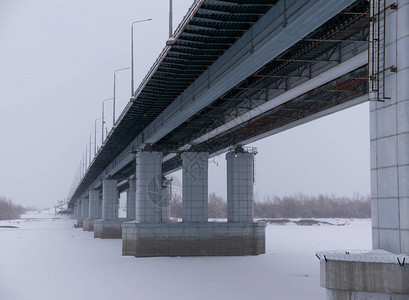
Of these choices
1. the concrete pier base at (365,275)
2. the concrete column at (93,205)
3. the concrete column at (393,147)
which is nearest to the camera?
the concrete pier base at (365,275)

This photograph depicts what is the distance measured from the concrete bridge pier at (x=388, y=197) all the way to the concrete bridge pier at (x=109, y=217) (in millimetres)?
67454

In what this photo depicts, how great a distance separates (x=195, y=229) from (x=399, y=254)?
34.5 meters

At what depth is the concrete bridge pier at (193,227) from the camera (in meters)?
47.1

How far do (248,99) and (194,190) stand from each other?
53.9ft

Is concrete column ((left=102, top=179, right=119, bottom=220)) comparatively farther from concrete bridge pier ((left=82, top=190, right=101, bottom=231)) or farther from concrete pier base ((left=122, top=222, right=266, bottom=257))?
concrete pier base ((left=122, top=222, right=266, bottom=257))

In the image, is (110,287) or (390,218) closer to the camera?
(390,218)

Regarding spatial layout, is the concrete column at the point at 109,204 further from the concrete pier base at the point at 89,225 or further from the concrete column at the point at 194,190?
the concrete column at the point at 194,190

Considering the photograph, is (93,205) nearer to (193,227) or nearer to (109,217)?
(109,217)

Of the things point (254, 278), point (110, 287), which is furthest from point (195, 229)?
point (110, 287)

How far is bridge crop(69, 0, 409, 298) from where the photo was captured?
1426 cm

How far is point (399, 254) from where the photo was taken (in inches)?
532

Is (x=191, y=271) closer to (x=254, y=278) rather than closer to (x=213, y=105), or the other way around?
(x=254, y=278)

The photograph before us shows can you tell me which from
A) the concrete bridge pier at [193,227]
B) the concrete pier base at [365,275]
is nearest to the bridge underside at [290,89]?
the concrete bridge pier at [193,227]

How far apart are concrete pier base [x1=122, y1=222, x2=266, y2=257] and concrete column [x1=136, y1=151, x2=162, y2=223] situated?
1.49 metres
